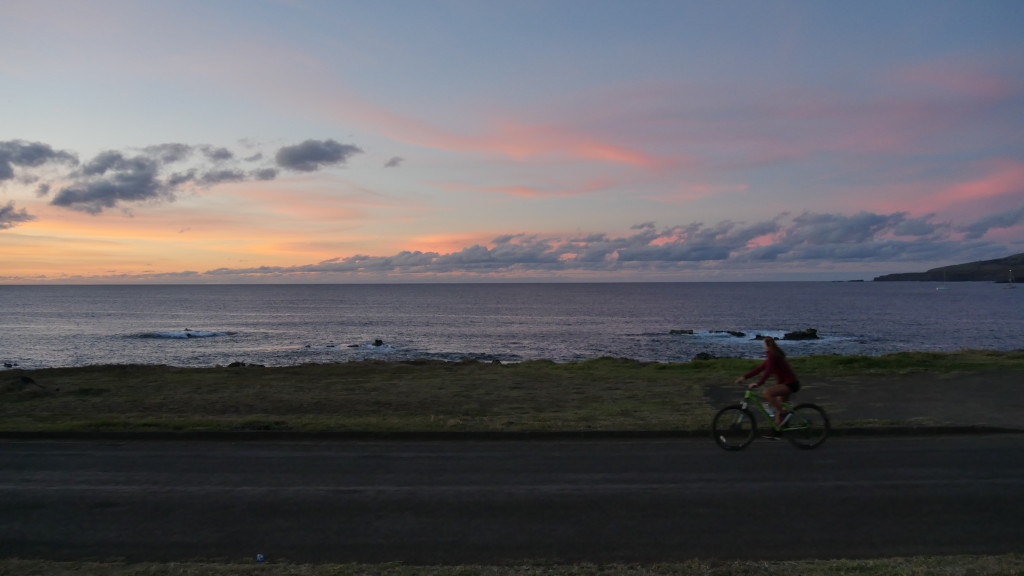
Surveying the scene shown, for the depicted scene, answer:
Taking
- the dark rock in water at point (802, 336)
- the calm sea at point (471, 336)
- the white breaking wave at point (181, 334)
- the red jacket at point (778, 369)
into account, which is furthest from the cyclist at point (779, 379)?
the white breaking wave at point (181, 334)

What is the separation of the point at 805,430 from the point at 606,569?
20.6 feet

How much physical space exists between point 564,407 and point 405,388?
5.77 m

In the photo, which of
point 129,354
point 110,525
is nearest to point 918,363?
point 110,525

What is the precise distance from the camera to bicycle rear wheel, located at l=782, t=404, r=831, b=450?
10938 mm

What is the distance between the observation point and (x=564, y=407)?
16156 millimetres

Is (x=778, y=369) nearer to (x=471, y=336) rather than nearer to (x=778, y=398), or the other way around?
(x=778, y=398)

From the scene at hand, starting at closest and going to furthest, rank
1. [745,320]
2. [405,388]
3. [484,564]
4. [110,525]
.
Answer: [484,564]
[110,525]
[405,388]
[745,320]

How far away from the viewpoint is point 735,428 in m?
11.0

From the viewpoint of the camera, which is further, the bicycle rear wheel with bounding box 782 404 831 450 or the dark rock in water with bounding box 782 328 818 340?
the dark rock in water with bounding box 782 328 818 340

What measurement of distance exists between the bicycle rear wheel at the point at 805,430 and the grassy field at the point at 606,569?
4857 millimetres

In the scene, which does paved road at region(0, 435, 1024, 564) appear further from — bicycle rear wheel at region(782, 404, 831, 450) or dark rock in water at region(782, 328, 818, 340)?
dark rock in water at region(782, 328, 818, 340)

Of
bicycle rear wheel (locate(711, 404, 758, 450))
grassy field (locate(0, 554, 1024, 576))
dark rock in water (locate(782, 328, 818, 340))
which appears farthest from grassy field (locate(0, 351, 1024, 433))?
dark rock in water (locate(782, 328, 818, 340))

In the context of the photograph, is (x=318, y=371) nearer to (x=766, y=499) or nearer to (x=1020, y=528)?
(x=766, y=499)

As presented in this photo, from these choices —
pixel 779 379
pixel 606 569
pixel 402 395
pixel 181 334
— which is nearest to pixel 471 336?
pixel 181 334
